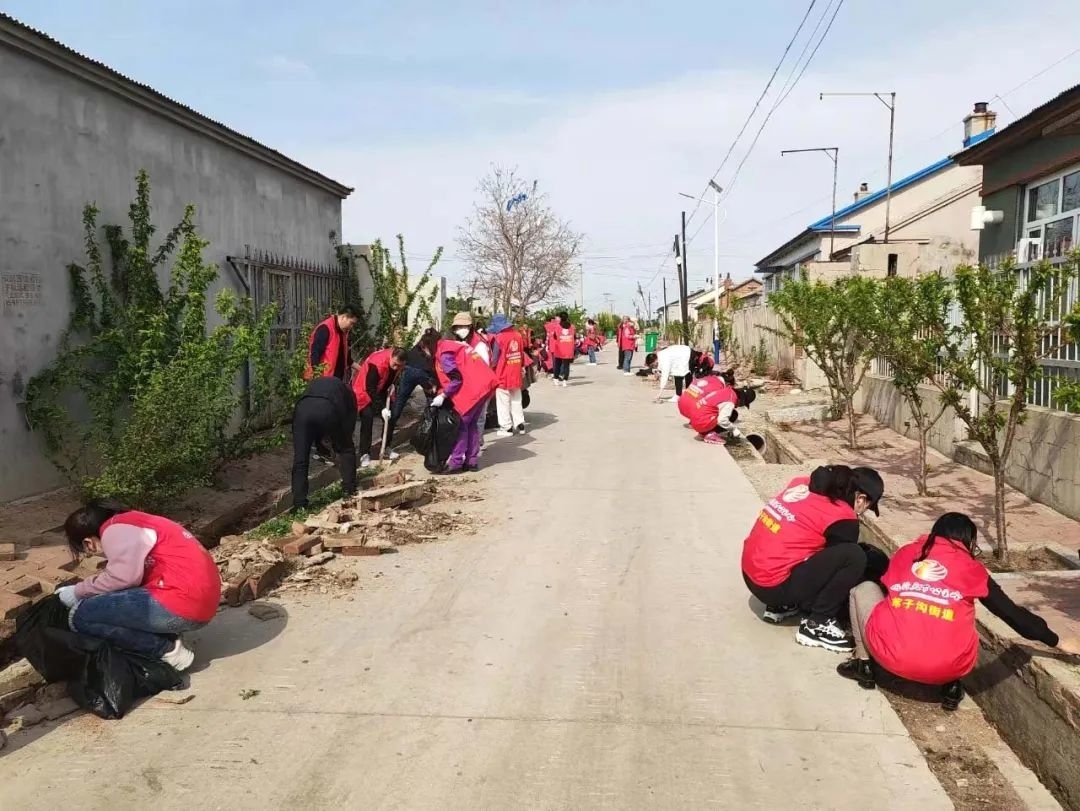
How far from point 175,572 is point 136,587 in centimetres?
19

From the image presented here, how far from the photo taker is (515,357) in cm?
1299

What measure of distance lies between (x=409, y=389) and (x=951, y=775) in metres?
8.26

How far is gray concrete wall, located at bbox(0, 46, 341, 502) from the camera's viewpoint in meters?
7.11

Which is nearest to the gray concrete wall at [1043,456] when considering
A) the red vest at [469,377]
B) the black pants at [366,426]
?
the red vest at [469,377]

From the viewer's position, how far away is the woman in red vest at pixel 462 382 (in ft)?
33.2

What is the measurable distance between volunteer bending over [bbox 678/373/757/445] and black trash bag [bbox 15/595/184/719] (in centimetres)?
944

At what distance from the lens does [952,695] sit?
4.32 m

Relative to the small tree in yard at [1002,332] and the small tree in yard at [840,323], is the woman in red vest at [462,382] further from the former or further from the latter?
the small tree in yard at [1002,332]

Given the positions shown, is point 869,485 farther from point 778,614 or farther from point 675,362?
point 675,362

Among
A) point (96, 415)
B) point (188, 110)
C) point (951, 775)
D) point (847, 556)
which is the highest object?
point (188, 110)

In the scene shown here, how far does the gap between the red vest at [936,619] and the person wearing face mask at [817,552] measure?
0.63m

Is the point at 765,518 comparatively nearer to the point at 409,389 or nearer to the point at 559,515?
the point at 559,515

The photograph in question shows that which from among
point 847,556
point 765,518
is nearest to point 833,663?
point 847,556

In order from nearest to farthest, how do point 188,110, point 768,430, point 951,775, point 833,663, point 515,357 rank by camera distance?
point 951,775
point 833,663
point 188,110
point 515,357
point 768,430
